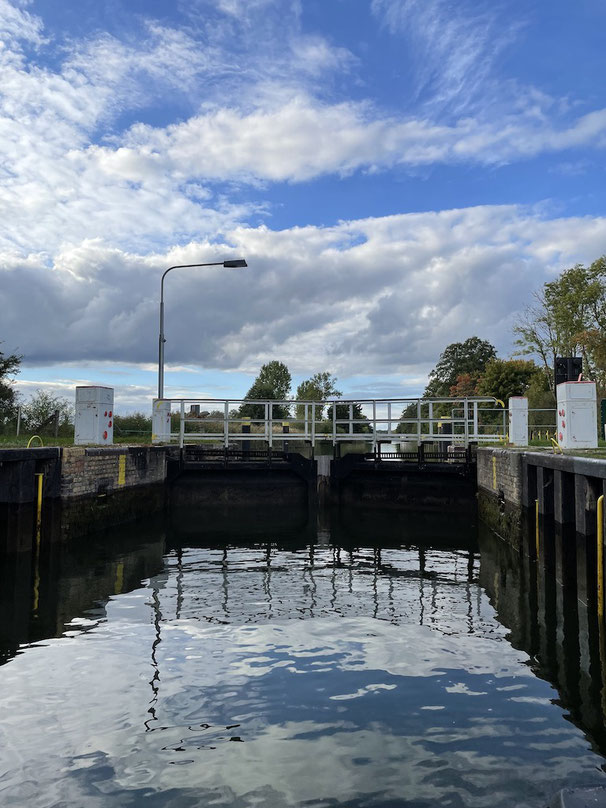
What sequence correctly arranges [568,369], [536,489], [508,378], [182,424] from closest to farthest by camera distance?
[536,489] < [568,369] < [182,424] < [508,378]

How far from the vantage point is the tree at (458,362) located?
224 ft

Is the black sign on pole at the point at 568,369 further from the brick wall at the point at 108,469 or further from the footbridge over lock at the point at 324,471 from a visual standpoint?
the brick wall at the point at 108,469

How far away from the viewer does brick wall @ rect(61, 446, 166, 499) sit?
11828mm

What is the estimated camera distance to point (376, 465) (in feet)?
57.1

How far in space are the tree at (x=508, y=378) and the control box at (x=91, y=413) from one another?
1167 inches

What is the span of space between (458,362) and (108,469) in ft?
198

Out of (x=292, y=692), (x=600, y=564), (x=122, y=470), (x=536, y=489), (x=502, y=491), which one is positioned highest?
(x=122, y=470)

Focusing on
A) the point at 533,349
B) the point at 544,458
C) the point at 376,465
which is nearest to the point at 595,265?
the point at 533,349

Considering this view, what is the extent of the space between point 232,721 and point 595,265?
34744 millimetres

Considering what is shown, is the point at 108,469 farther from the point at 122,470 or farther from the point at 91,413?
the point at 91,413

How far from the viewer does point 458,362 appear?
69.8 meters

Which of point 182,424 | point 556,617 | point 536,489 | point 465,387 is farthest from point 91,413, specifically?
point 465,387

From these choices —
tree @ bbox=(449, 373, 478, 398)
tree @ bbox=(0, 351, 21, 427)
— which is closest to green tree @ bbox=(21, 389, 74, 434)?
tree @ bbox=(0, 351, 21, 427)

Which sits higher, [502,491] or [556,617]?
[502,491]
